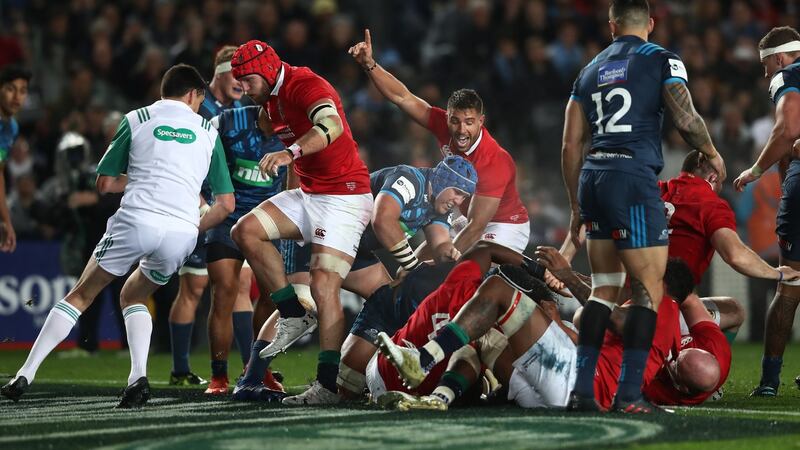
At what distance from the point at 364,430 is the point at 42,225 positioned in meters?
9.06

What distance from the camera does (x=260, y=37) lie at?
1645cm

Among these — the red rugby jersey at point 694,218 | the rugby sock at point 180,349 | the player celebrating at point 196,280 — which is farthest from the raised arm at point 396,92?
the rugby sock at point 180,349

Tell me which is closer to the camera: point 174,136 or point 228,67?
point 174,136

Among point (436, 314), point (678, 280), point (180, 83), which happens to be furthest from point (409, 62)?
point (436, 314)

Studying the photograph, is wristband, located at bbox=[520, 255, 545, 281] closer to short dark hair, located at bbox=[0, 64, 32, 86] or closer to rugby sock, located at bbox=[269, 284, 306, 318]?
rugby sock, located at bbox=[269, 284, 306, 318]

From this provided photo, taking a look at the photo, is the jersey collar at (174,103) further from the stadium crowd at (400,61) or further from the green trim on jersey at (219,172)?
the stadium crowd at (400,61)

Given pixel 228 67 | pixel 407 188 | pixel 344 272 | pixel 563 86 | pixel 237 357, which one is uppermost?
pixel 563 86

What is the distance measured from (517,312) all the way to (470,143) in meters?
3.02

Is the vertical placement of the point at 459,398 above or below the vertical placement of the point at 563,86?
below

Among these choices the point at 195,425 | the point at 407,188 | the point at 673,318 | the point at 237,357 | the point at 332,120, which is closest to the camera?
the point at 195,425

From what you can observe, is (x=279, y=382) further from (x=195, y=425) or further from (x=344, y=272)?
(x=195, y=425)

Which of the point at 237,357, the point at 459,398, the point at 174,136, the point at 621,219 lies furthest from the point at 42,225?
the point at 621,219

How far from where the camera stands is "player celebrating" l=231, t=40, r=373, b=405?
7621mm

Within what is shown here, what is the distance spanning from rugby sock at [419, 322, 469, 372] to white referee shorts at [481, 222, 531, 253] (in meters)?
3.29
